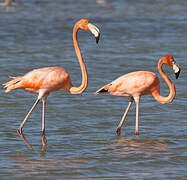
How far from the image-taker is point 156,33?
787 inches

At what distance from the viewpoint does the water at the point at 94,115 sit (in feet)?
23.9

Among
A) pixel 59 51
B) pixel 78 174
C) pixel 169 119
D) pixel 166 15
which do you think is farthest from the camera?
pixel 166 15

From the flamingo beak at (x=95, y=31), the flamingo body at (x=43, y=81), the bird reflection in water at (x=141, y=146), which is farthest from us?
the flamingo body at (x=43, y=81)

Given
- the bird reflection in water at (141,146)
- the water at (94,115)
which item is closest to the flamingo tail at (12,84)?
the water at (94,115)

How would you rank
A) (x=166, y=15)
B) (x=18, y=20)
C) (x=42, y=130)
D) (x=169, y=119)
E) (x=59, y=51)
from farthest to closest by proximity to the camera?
(x=166, y=15) → (x=18, y=20) → (x=59, y=51) → (x=169, y=119) → (x=42, y=130)

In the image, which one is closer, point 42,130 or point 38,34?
point 42,130

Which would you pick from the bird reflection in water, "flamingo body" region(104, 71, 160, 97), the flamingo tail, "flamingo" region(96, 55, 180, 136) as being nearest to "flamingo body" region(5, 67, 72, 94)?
the flamingo tail

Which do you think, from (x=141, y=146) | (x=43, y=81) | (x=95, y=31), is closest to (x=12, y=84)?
(x=43, y=81)

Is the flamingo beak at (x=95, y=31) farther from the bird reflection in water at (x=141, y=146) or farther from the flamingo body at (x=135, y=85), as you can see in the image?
the bird reflection in water at (x=141, y=146)

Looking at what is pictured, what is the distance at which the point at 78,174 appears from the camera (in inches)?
276

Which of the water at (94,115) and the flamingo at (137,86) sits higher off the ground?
the flamingo at (137,86)

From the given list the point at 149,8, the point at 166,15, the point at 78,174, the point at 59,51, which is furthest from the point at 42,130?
the point at 149,8

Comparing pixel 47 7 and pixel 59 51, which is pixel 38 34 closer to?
pixel 59 51

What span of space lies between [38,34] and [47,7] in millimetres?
9923
